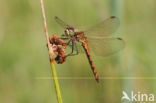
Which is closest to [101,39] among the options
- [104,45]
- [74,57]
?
[104,45]

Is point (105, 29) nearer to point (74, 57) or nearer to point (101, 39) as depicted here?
point (101, 39)

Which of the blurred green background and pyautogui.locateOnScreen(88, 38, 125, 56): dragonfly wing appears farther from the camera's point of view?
the blurred green background

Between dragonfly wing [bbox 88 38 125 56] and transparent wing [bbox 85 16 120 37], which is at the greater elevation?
transparent wing [bbox 85 16 120 37]

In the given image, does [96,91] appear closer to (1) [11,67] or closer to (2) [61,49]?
(1) [11,67]

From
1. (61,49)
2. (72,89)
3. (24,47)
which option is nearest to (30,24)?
(24,47)
